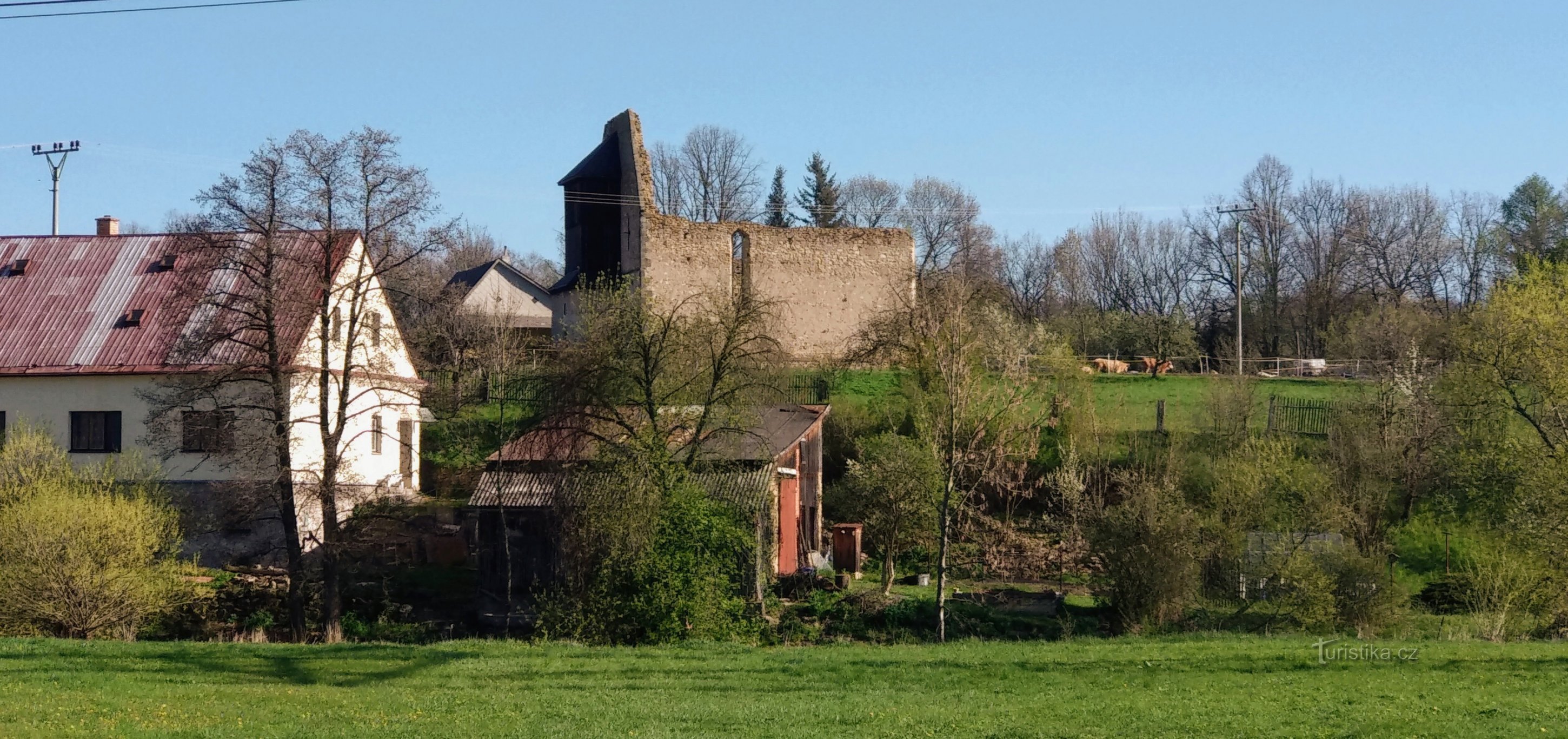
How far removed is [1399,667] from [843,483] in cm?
1629

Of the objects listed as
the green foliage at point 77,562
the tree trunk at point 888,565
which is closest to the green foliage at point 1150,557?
the tree trunk at point 888,565

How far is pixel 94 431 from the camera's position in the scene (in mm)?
29781

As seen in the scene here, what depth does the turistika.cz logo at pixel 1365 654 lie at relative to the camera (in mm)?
17812

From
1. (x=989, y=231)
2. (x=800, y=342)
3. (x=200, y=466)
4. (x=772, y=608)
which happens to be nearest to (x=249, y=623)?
(x=200, y=466)

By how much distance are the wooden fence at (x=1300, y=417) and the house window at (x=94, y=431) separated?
2967 centimetres

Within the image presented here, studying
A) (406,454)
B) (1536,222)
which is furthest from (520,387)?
(1536,222)

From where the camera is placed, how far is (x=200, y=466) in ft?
94.5

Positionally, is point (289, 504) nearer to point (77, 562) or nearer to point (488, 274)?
point (77, 562)

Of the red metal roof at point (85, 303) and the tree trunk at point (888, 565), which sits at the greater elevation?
the red metal roof at point (85, 303)

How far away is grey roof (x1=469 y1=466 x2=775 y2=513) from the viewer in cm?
2275

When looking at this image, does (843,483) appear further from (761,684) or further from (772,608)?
(761,684)

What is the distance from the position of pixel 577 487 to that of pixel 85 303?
15926mm

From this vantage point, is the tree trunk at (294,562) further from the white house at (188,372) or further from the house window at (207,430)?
the house window at (207,430)

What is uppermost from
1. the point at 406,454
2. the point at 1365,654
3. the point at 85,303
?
the point at 85,303
